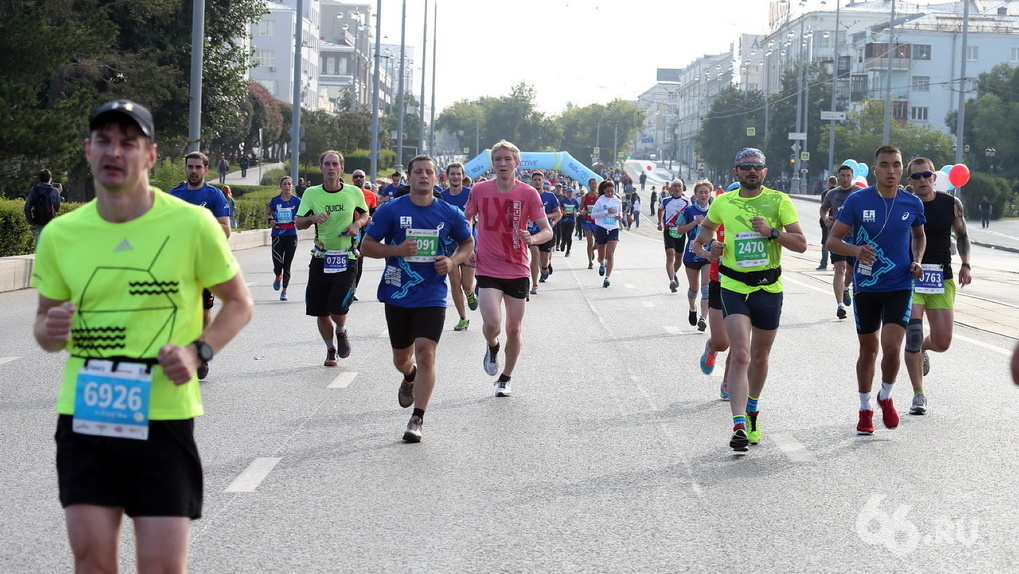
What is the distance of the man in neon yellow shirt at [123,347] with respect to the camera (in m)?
3.76

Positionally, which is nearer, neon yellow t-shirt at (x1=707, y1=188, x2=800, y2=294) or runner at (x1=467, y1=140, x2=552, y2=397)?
neon yellow t-shirt at (x1=707, y1=188, x2=800, y2=294)

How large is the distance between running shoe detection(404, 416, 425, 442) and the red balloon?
20.6 metres

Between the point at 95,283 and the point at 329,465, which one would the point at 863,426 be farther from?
the point at 95,283

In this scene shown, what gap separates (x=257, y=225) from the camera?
138 ft

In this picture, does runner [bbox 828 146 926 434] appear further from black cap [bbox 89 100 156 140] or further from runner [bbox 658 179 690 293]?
runner [bbox 658 179 690 293]

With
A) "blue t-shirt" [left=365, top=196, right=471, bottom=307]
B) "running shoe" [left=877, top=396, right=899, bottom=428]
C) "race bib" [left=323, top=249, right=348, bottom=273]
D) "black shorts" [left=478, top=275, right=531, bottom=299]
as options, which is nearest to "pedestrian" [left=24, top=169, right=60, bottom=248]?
"race bib" [left=323, top=249, right=348, bottom=273]

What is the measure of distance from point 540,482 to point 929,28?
366 ft

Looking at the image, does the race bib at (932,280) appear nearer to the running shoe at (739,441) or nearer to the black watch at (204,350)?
the running shoe at (739,441)

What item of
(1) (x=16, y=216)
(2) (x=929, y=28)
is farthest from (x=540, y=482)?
(2) (x=929, y=28)

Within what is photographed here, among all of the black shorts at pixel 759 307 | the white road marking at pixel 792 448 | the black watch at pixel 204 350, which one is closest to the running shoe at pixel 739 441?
the white road marking at pixel 792 448

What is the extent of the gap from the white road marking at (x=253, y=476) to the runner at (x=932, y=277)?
15.7ft

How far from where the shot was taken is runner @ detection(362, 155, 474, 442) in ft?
27.9

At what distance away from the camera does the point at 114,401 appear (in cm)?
379

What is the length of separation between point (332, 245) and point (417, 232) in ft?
12.3
